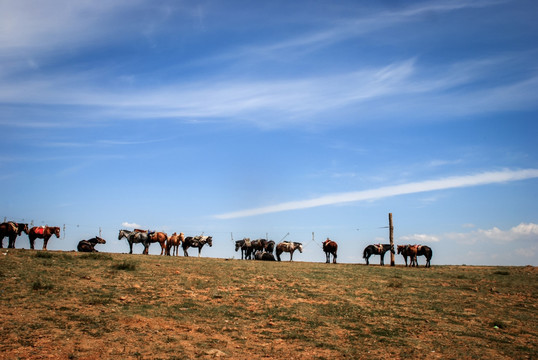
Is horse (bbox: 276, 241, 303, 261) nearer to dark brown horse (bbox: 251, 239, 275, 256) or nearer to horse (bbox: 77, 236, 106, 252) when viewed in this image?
dark brown horse (bbox: 251, 239, 275, 256)

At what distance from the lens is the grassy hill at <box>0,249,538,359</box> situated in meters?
11.6

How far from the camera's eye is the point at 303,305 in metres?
17.1

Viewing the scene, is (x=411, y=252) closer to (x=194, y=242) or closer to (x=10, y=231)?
(x=194, y=242)

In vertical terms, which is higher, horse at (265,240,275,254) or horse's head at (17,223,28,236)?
horse's head at (17,223,28,236)

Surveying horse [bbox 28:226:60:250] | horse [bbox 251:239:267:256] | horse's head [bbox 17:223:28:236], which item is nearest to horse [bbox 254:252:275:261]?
horse [bbox 251:239:267:256]

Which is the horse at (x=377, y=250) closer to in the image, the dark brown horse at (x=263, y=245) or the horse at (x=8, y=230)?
the dark brown horse at (x=263, y=245)

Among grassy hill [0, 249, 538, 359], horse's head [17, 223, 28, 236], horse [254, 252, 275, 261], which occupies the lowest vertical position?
grassy hill [0, 249, 538, 359]

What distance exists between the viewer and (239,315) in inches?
596

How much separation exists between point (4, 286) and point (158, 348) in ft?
27.9

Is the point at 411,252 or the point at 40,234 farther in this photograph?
the point at 411,252

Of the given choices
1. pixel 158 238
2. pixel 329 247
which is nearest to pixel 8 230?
pixel 158 238

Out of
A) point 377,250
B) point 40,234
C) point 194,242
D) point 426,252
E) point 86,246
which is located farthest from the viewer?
point 194,242

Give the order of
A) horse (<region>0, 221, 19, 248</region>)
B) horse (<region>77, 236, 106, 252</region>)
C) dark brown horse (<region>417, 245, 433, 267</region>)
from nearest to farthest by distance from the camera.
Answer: horse (<region>0, 221, 19, 248</region>) < horse (<region>77, 236, 106, 252</region>) < dark brown horse (<region>417, 245, 433, 267</region>)

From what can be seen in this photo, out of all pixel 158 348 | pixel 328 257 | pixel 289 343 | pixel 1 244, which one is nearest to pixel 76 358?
pixel 158 348
